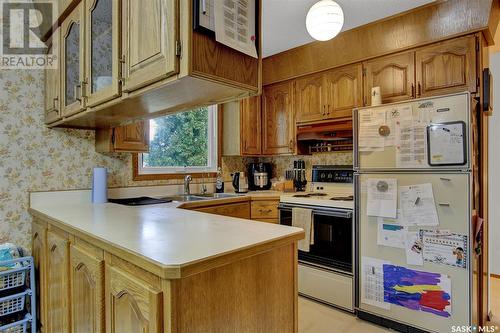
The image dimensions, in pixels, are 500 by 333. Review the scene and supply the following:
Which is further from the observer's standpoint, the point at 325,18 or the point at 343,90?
the point at 343,90

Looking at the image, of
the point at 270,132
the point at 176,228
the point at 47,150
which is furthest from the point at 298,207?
the point at 47,150

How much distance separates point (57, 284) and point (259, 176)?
2395mm

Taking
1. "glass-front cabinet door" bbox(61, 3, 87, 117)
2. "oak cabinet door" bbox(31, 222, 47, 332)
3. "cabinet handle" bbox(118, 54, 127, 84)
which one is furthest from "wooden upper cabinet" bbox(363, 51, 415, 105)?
"oak cabinet door" bbox(31, 222, 47, 332)

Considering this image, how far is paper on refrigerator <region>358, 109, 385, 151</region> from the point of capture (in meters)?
2.25

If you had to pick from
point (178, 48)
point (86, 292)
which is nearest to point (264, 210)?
point (86, 292)

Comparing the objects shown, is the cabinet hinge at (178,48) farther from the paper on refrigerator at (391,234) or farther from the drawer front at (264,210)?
the drawer front at (264,210)

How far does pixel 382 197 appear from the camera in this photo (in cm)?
222

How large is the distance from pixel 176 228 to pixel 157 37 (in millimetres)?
801

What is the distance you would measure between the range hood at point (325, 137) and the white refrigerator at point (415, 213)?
1.70 ft

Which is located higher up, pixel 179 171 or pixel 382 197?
pixel 179 171

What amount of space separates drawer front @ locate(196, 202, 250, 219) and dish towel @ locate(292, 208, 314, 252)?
20.4 inches

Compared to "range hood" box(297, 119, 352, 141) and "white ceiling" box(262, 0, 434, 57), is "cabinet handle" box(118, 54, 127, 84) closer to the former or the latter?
"white ceiling" box(262, 0, 434, 57)

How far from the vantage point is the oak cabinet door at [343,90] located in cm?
277

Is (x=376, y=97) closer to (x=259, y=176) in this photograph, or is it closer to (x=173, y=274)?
(x=259, y=176)
